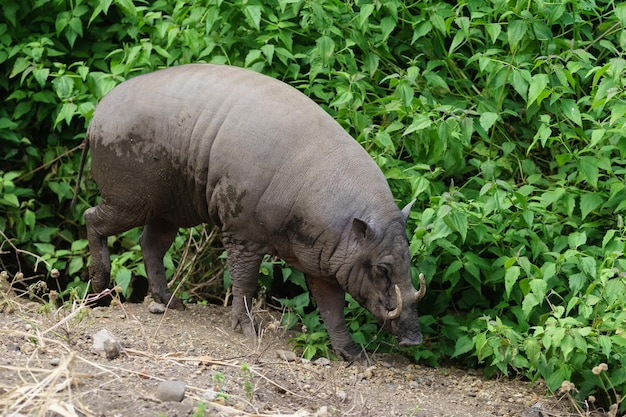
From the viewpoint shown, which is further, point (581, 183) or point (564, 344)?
point (581, 183)

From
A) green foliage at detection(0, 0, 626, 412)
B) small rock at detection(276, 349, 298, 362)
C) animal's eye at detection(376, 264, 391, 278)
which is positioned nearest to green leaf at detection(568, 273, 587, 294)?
green foliage at detection(0, 0, 626, 412)

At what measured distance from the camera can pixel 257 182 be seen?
6.23 m

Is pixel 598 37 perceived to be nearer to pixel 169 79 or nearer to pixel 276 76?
pixel 276 76

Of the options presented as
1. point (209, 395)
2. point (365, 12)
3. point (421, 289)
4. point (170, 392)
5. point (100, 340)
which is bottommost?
point (421, 289)

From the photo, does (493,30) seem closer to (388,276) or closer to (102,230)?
(388,276)

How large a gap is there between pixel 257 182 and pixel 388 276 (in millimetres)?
976

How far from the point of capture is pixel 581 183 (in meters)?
6.82

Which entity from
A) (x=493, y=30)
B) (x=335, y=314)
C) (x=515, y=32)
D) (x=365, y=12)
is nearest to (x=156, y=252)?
(x=335, y=314)

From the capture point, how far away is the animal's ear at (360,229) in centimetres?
607

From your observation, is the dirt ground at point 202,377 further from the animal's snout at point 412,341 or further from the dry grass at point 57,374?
the animal's snout at point 412,341

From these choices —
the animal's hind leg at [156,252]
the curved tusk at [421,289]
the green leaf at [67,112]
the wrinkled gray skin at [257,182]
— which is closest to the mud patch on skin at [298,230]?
the wrinkled gray skin at [257,182]

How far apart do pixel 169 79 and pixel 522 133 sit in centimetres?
249

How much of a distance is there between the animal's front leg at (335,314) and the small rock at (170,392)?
2.04m

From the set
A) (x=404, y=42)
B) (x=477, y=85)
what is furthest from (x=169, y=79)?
(x=477, y=85)
